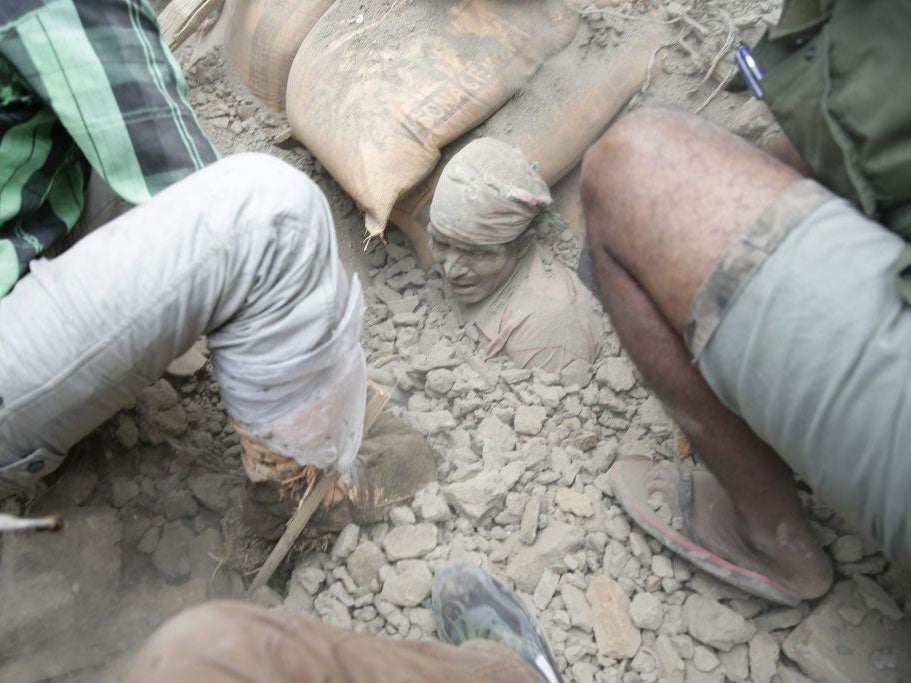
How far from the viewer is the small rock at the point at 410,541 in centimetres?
174

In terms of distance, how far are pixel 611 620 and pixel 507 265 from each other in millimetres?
1281

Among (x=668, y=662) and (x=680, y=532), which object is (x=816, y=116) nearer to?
(x=680, y=532)

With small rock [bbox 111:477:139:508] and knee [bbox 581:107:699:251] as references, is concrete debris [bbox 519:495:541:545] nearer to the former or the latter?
knee [bbox 581:107:699:251]

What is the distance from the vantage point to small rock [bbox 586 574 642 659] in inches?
61.2

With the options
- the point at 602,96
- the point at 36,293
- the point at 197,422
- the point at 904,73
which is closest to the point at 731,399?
the point at 904,73

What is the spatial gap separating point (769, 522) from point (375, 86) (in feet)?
5.97

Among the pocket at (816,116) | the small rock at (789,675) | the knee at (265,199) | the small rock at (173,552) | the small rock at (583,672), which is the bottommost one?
the small rock at (583,672)

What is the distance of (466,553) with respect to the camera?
1740 mm

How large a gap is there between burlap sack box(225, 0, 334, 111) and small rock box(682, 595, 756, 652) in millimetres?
2308

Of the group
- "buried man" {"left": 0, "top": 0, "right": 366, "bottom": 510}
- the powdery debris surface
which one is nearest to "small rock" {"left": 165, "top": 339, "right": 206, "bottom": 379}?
the powdery debris surface

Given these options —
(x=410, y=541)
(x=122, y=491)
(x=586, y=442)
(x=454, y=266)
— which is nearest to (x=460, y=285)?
(x=454, y=266)

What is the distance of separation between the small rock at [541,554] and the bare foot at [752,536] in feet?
0.76

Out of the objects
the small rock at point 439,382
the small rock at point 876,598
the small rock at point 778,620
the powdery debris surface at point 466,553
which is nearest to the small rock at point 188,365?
the powdery debris surface at point 466,553

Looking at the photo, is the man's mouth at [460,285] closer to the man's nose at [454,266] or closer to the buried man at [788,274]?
the man's nose at [454,266]
